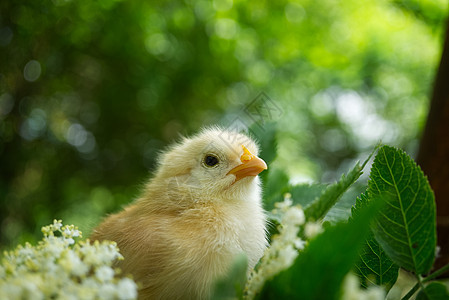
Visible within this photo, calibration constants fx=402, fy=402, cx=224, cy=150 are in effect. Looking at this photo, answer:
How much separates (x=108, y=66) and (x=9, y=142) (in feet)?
Answer: 2.20

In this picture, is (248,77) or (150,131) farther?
(248,77)

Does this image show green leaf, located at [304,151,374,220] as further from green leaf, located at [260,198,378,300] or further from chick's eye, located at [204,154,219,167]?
chick's eye, located at [204,154,219,167]

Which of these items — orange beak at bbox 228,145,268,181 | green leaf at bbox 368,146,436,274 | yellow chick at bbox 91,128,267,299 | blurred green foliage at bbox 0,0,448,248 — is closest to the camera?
green leaf at bbox 368,146,436,274

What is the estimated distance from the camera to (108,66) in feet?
7.63

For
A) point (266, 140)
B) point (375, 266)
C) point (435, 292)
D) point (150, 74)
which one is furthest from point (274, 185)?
point (150, 74)

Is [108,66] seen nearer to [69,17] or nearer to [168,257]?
[69,17]

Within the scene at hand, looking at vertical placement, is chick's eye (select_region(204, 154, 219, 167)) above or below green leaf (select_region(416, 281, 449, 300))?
below

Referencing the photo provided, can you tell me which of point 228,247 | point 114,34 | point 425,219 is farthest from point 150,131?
point 425,219

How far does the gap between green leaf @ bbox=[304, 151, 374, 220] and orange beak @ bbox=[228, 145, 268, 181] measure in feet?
1.04

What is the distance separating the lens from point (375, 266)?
20.7 inches

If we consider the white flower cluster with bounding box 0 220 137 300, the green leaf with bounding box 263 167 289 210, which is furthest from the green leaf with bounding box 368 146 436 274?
the green leaf with bounding box 263 167 289 210

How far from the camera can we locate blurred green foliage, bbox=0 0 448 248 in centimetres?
209

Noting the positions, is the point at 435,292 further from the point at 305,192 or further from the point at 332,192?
the point at 305,192

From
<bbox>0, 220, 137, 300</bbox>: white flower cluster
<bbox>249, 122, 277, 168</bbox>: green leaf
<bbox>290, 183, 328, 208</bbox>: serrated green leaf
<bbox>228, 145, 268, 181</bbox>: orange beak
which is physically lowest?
<bbox>0, 220, 137, 300</bbox>: white flower cluster
